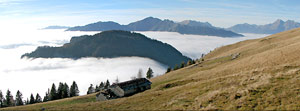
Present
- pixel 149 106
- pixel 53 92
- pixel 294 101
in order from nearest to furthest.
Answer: pixel 294 101
pixel 149 106
pixel 53 92

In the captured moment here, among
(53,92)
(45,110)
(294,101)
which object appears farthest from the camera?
(53,92)

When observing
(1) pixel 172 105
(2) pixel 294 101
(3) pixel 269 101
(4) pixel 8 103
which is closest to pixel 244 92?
(3) pixel 269 101

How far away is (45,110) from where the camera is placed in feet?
114

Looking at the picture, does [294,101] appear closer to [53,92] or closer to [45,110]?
[45,110]

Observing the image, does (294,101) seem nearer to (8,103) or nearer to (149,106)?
(149,106)

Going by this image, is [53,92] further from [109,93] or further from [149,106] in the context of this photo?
[149,106]

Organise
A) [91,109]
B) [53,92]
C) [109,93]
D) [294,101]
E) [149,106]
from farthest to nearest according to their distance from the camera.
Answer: [53,92] < [109,93] < [91,109] < [149,106] < [294,101]

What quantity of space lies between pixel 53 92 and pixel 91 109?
266ft

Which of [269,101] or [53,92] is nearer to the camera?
[269,101]

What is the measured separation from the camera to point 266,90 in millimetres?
22484

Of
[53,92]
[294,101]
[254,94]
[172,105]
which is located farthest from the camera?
[53,92]

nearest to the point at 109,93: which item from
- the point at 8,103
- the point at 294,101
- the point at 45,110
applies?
the point at 45,110

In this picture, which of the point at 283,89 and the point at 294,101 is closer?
the point at 294,101

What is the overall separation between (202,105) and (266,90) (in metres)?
7.56
